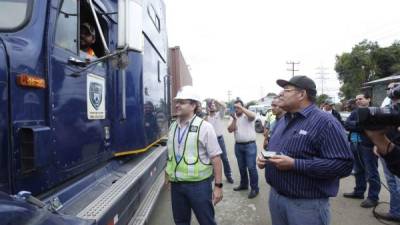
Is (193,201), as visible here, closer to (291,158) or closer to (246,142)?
(291,158)

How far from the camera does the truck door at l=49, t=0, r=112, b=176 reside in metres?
2.52

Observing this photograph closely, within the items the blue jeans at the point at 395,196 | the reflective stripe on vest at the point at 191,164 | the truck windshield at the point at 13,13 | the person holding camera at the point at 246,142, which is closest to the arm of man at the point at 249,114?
the person holding camera at the point at 246,142

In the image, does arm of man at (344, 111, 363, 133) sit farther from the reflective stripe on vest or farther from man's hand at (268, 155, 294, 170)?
the reflective stripe on vest

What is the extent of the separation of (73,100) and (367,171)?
4.45 meters

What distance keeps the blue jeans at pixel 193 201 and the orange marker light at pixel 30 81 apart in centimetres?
153

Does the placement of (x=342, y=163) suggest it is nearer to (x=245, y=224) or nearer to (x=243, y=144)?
(x=245, y=224)

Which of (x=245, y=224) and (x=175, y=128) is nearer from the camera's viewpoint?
(x=175, y=128)

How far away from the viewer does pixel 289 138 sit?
105 inches

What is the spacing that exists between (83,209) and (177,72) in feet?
25.4

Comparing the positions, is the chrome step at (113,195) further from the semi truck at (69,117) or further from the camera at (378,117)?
the camera at (378,117)

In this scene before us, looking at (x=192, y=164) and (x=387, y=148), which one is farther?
(x=192, y=164)

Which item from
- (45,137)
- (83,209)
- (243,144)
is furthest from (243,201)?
(45,137)

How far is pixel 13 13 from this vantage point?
2.20 m

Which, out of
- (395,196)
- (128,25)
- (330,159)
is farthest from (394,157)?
(395,196)
